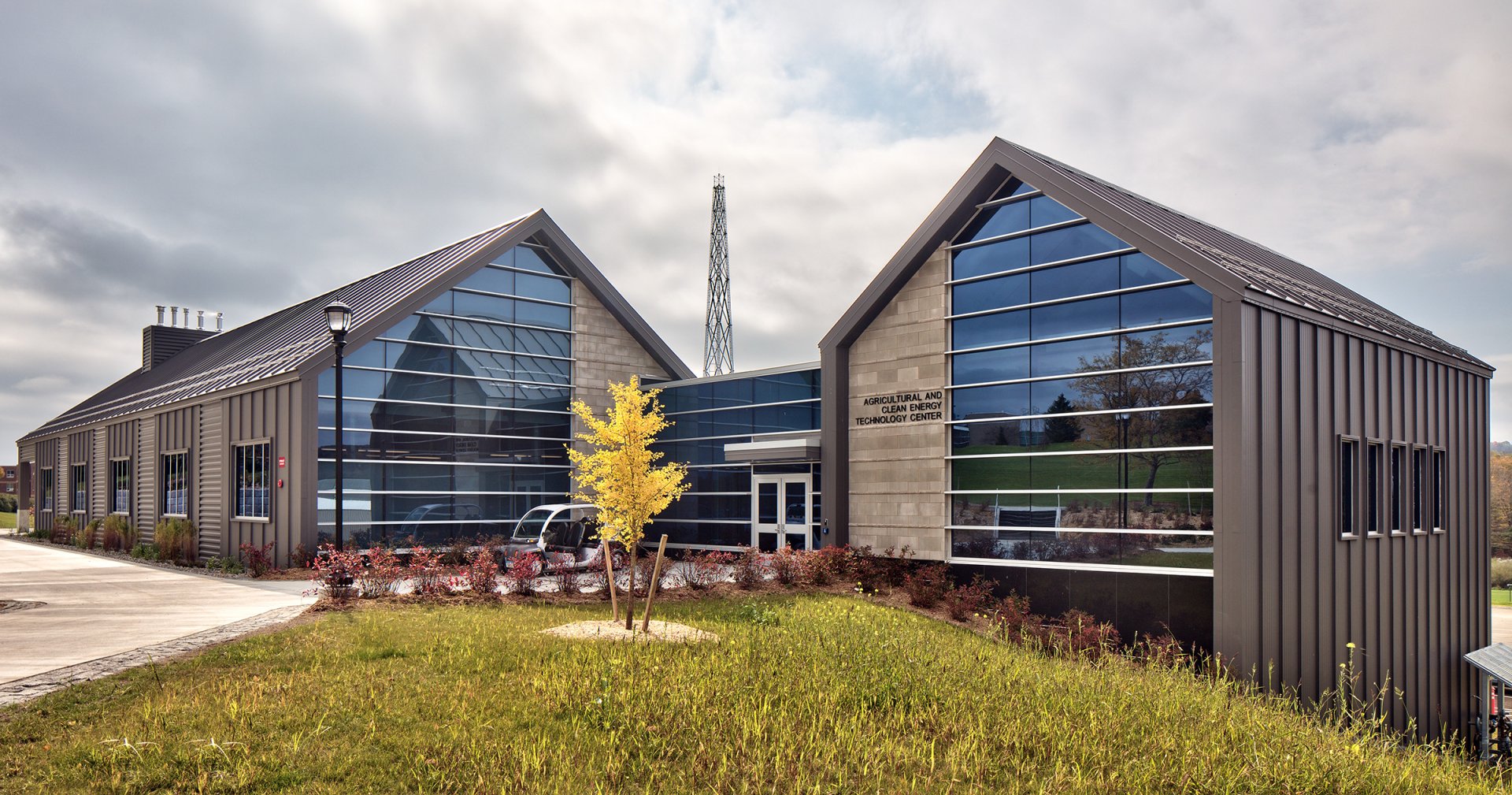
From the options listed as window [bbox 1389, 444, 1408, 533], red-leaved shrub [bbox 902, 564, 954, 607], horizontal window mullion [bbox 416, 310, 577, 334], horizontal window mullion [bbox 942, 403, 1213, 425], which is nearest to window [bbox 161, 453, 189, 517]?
horizontal window mullion [bbox 416, 310, 577, 334]

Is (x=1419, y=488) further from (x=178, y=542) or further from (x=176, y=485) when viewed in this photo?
(x=176, y=485)

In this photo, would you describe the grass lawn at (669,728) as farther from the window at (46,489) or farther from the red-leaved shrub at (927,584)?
the window at (46,489)

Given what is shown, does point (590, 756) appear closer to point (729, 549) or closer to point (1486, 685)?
point (729, 549)

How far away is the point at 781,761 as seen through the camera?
6.88 m

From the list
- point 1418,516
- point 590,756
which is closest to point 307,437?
point 590,756

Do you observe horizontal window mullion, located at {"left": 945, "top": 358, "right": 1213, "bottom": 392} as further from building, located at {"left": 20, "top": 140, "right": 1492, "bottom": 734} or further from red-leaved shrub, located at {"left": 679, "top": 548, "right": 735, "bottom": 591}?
red-leaved shrub, located at {"left": 679, "top": 548, "right": 735, "bottom": 591}

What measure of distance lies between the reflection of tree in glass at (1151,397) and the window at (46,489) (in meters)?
43.4

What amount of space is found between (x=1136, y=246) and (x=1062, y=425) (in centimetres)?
342

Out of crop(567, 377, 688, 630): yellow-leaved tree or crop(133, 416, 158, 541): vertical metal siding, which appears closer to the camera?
crop(567, 377, 688, 630): yellow-leaved tree

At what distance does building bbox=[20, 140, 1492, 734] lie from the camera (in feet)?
51.7

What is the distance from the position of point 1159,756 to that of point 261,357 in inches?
1032

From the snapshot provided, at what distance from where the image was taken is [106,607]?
50.7 feet

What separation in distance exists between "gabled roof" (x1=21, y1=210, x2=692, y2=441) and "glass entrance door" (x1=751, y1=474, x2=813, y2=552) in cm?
655

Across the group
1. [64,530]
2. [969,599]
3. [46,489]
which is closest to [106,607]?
[969,599]
